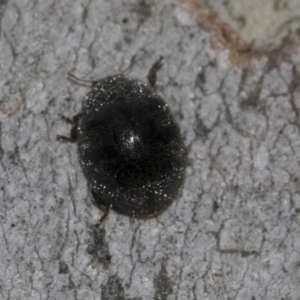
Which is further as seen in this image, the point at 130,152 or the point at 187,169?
the point at 187,169

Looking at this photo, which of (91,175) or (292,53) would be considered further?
(292,53)

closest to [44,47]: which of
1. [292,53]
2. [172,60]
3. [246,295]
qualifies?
[172,60]

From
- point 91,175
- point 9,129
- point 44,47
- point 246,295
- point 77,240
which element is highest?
point 44,47

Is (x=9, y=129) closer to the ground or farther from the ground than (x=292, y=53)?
closer to the ground

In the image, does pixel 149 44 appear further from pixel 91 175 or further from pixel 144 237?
pixel 144 237
